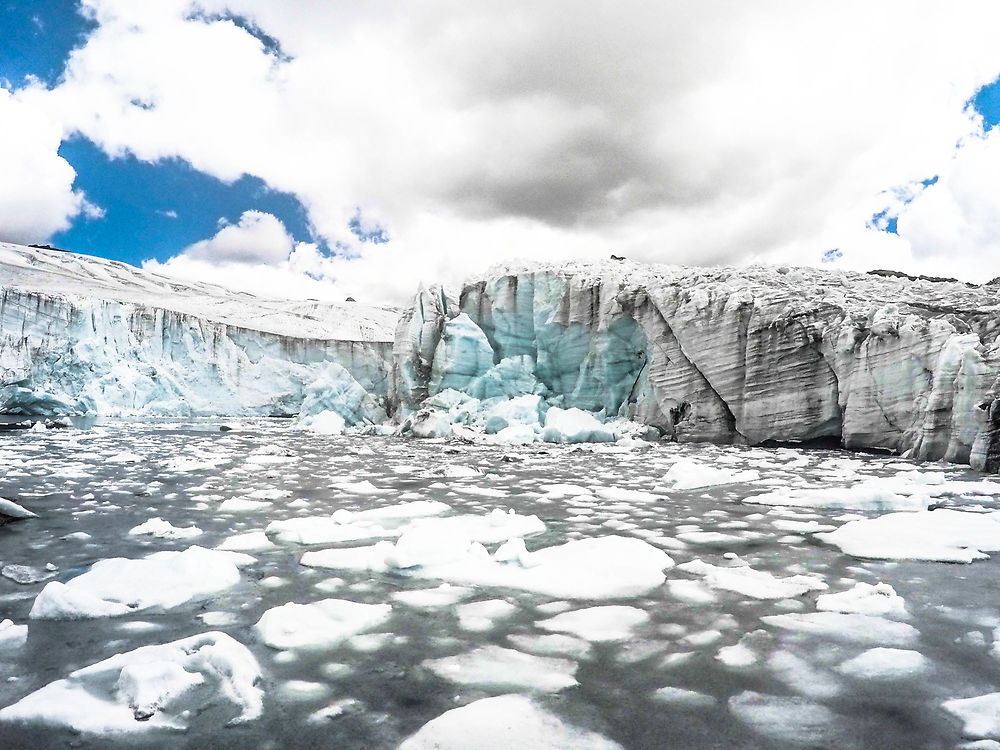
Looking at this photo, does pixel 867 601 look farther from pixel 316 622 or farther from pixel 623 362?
pixel 623 362

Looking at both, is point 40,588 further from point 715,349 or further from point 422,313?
point 422,313

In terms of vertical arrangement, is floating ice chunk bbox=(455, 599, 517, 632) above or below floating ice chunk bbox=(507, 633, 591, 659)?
below

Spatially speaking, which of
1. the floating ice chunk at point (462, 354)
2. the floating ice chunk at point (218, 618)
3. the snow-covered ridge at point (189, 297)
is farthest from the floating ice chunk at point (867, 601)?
the snow-covered ridge at point (189, 297)

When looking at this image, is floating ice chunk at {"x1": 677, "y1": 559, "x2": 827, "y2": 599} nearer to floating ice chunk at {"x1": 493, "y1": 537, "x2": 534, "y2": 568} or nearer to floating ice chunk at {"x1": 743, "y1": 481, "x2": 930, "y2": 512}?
floating ice chunk at {"x1": 493, "y1": 537, "x2": 534, "y2": 568}

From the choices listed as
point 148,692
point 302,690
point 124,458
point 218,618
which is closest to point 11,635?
point 218,618

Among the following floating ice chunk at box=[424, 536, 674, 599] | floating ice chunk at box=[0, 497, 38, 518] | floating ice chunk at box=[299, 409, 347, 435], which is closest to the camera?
floating ice chunk at box=[424, 536, 674, 599]

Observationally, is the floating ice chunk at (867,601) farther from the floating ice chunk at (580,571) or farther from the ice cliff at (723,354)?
the ice cliff at (723,354)

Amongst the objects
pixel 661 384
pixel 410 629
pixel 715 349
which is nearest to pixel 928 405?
pixel 715 349

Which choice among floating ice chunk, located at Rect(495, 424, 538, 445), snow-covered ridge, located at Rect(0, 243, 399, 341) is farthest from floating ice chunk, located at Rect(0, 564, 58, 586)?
snow-covered ridge, located at Rect(0, 243, 399, 341)
